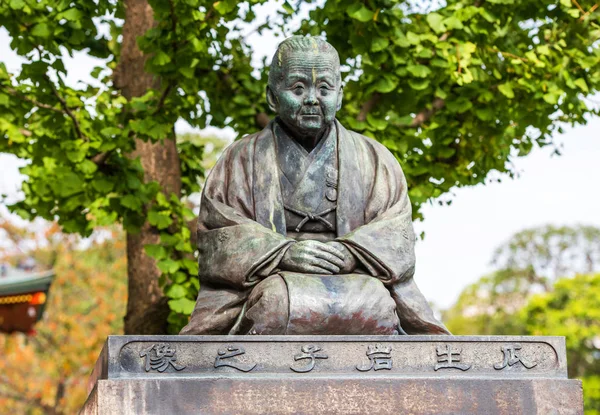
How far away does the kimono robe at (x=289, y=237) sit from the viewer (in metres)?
6.17

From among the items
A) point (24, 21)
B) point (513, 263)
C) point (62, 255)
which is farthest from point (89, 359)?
point (513, 263)

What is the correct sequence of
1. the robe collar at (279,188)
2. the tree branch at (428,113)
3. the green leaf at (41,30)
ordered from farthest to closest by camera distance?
the tree branch at (428,113) < the green leaf at (41,30) < the robe collar at (279,188)

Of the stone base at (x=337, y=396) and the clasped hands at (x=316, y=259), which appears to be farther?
the clasped hands at (x=316, y=259)

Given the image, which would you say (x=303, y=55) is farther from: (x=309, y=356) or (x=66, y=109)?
(x=66, y=109)

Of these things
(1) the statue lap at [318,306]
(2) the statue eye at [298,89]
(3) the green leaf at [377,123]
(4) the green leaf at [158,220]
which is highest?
(3) the green leaf at [377,123]

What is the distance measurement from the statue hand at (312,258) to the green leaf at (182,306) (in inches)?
174

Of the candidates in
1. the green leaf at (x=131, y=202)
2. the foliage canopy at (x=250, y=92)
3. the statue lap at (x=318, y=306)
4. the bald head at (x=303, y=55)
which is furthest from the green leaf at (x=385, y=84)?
the statue lap at (x=318, y=306)

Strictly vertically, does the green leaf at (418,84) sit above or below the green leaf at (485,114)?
above

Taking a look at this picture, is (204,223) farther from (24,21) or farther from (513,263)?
(513,263)

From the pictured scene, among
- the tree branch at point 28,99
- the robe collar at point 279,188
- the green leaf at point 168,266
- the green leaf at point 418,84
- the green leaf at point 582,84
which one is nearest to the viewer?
the robe collar at point 279,188

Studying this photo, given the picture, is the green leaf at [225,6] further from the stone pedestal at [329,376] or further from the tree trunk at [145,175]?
the stone pedestal at [329,376]

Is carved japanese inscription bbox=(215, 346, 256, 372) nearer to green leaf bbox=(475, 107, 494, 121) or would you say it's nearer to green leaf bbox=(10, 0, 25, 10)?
green leaf bbox=(10, 0, 25, 10)

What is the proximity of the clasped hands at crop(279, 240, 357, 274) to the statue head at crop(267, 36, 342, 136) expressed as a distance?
83 cm

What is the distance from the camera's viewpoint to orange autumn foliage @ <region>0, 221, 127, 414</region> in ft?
80.2
